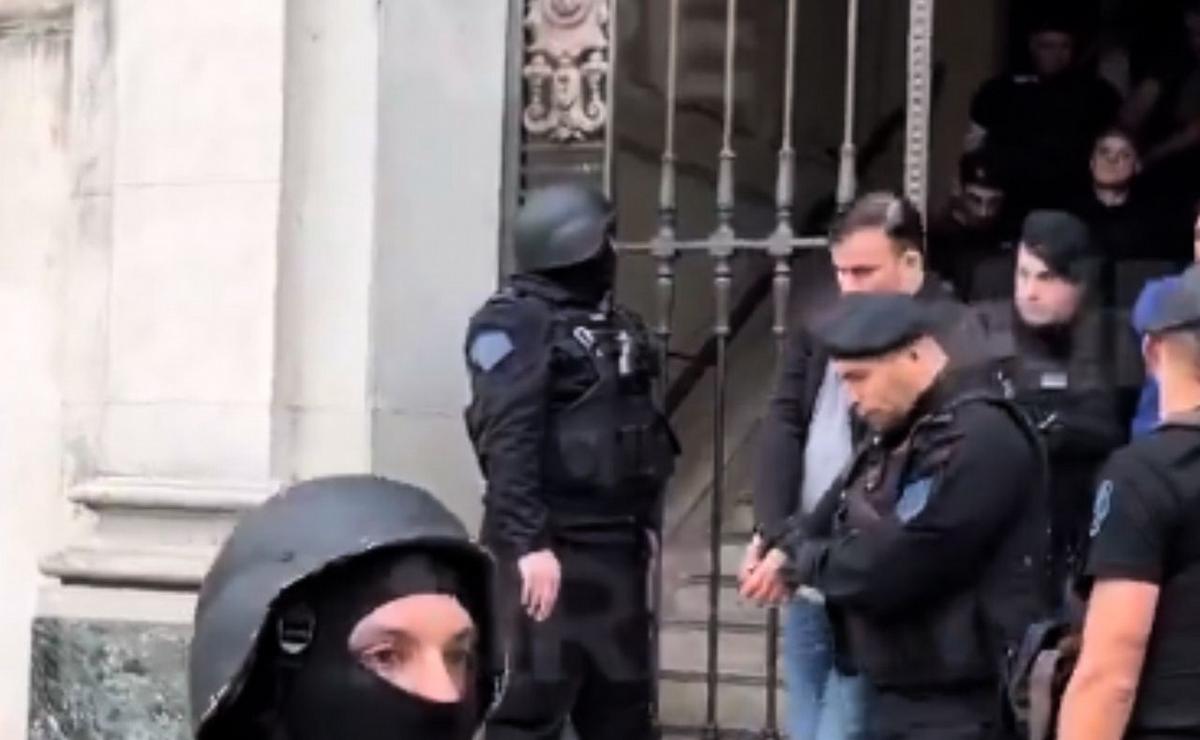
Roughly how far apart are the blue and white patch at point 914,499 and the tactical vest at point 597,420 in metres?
1.29

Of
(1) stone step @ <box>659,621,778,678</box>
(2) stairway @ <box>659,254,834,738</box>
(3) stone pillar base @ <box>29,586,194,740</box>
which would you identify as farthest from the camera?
(1) stone step @ <box>659,621,778,678</box>

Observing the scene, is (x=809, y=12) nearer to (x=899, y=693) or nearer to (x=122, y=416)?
(x=122, y=416)

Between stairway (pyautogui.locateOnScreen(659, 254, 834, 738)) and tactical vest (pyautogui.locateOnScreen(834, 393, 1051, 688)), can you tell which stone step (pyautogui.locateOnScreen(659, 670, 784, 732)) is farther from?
tactical vest (pyautogui.locateOnScreen(834, 393, 1051, 688))

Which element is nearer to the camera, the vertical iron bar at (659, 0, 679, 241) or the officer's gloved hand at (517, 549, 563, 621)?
the officer's gloved hand at (517, 549, 563, 621)

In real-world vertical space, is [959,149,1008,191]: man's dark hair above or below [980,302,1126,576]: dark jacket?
above

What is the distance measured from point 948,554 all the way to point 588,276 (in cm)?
164

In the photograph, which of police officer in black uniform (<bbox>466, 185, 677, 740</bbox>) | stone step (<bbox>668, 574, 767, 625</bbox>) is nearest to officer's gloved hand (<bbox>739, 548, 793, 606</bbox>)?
police officer in black uniform (<bbox>466, 185, 677, 740</bbox>)

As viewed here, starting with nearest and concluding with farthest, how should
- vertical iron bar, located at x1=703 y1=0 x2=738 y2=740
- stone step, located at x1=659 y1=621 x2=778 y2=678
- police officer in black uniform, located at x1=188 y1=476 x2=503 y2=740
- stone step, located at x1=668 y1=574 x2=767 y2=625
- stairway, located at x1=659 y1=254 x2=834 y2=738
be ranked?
police officer in black uniform, located at x1=188 y1=476 x2=503 y2=740, vertical iron bar, located at x1=703 y1=0 x2=738 y2=740, stairway, located at x1=659 y1=254 x2=834 y2=738, stone step, located at x1=659 y1=621 x2=778 y2=678, stone step, located at x1=668 y1=574 x2=767 y2=625

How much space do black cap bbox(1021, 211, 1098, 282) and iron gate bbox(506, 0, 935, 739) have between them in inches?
25.8

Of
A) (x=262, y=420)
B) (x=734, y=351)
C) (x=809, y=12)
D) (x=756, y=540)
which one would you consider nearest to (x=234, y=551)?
(x=756, y=540)

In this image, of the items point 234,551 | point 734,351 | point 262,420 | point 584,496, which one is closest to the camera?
point 234,551

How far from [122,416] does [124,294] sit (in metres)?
0.31

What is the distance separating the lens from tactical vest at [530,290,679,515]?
550 centimetres

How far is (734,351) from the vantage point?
8.12 metres
